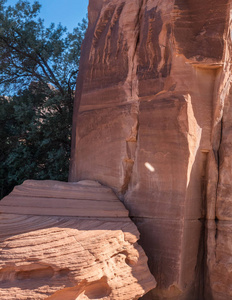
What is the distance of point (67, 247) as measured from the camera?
3.15 meters

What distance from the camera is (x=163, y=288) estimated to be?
3.80 meters

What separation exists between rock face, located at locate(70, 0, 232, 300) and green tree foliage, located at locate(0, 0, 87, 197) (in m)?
3.67

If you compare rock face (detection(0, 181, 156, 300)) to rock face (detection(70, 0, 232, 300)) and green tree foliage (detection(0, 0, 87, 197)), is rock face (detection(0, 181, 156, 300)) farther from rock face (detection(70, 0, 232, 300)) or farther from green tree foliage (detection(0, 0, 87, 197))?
green tree foliage (detection(0, 0, 87, 197))

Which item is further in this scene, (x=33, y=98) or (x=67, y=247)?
(x=33, y=98)

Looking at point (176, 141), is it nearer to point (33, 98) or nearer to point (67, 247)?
point (67, 247)

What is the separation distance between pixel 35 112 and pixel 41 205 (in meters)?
4.95

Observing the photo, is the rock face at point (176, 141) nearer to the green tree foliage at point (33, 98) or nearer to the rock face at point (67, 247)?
the rock face at point (67, 247)

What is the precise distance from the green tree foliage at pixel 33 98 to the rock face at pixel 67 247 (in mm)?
3937

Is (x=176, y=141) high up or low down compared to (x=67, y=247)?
up

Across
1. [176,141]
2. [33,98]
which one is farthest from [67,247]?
[33,98]

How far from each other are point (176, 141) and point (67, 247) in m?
1.65

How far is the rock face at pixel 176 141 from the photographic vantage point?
3838 millimetres

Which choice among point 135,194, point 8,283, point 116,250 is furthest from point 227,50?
point 8,283

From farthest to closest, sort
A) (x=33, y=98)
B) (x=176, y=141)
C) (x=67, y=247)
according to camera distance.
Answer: (x=33, y=98)
(x=176, y=141)
(x=67, y=247)
